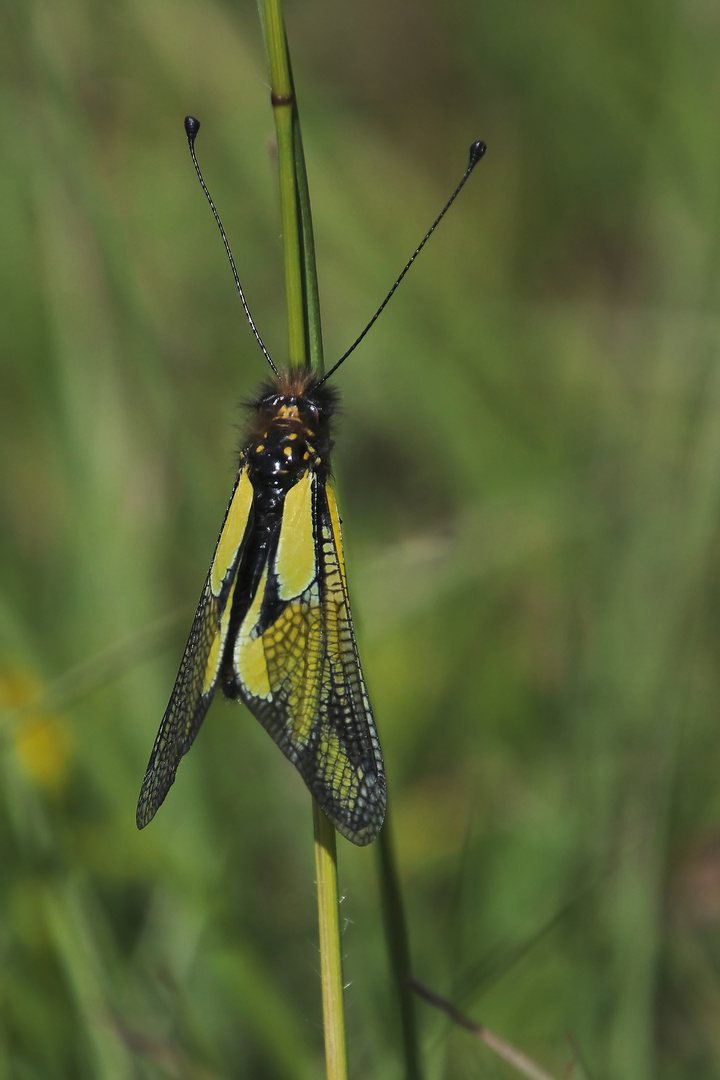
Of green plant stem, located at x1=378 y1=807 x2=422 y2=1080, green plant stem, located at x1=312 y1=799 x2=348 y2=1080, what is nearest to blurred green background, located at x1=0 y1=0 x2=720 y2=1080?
green plant stem, located at x1=378 y1=807 x2=422 y2=1080

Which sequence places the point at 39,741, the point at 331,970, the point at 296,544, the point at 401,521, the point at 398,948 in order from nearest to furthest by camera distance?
the point at 331,970 → the point at 398,948 → the point at 296,544 → the point at 39,741 → the point at 401,521

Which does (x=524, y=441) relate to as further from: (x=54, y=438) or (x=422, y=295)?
(x=54, y=438)

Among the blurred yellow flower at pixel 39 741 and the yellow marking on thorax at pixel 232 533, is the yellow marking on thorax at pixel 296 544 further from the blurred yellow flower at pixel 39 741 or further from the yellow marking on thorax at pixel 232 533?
the blurred yellow flower at pixel 39 741

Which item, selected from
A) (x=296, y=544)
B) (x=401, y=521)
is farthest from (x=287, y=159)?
(x=401, y=521)

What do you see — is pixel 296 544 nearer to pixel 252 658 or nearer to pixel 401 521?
pixel 252 658

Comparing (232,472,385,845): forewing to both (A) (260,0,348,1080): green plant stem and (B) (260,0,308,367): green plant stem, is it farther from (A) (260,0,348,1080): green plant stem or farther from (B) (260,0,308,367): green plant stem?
(B) (260,0,308,367): green plant stem

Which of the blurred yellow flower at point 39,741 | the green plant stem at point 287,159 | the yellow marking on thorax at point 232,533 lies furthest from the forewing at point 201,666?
the blurred yellow flower at point 39,741

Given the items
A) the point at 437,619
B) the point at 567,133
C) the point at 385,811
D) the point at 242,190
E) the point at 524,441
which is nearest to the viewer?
the point at 385,811

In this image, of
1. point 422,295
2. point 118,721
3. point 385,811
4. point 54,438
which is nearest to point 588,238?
point 422,295
